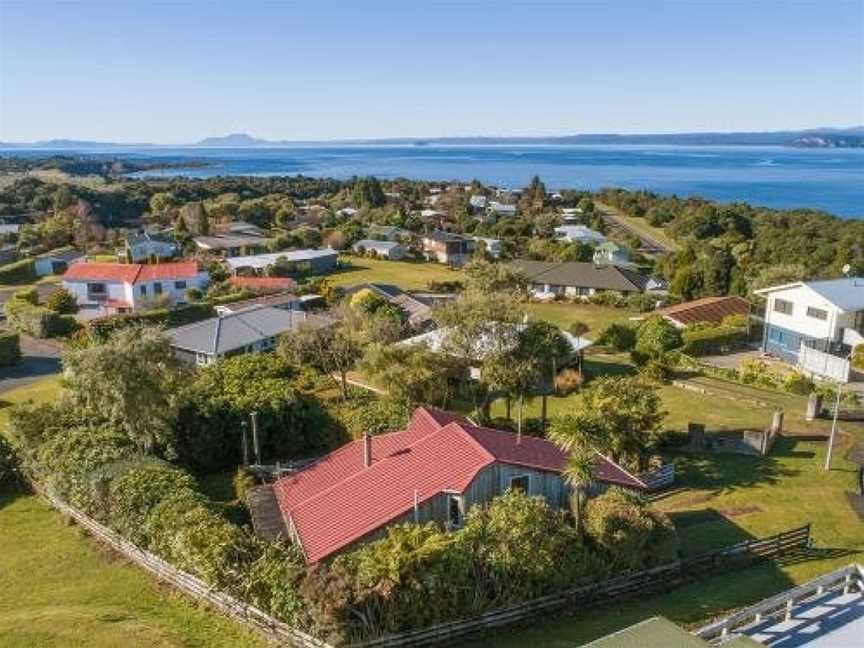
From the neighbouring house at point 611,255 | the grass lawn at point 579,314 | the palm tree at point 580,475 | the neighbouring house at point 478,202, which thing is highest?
the palm tree at point 580,475

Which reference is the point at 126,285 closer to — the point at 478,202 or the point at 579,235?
the point at 579,235

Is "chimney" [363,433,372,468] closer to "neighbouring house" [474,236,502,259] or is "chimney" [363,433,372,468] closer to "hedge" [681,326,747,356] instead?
"hedge" [681,326,747,356]

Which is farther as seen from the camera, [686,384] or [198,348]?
[198,348]

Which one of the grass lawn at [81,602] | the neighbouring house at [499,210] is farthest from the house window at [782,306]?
the neighbouring house at [499,210]

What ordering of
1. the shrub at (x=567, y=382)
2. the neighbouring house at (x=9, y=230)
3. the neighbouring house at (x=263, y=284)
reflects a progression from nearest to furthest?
1. the shrub at (x=567, y=382)
2. the neighbouring house at (x=263, y=284)
3. the neighbouring house at (x=9, y=230)

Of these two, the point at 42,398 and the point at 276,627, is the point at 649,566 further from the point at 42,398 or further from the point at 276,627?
the point at 42,398

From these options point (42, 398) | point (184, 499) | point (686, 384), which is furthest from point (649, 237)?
point (184, 499)

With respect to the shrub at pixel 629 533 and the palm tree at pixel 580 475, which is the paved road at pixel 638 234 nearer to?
the shrub at pixel 629 533
